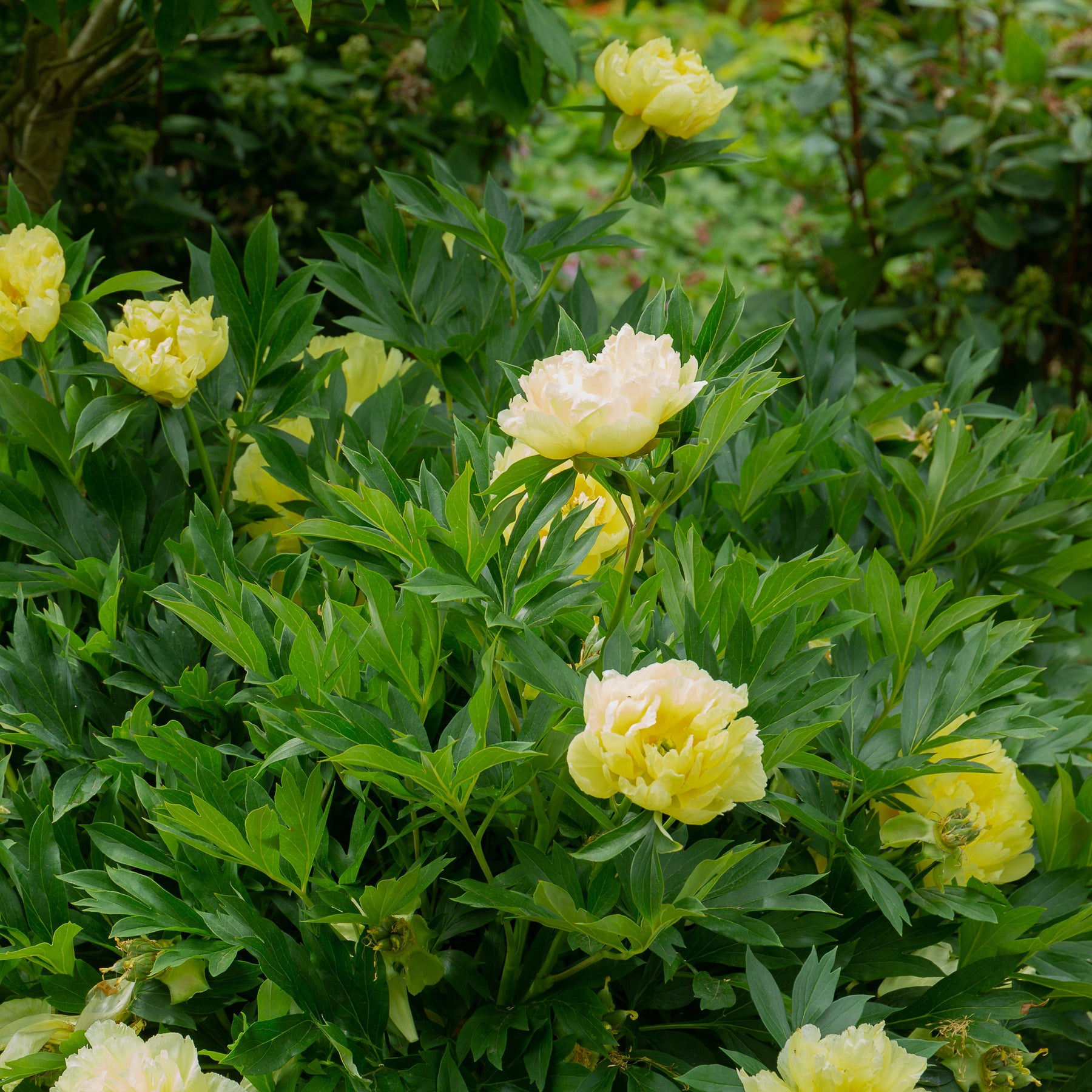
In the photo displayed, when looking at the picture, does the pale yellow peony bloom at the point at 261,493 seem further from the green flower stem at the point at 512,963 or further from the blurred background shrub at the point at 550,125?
the blurred background shrub at the point at 550,125

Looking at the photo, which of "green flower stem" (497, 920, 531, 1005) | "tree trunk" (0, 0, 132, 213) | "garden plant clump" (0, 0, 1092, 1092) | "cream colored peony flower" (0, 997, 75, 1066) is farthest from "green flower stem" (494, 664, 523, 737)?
"tree trunk" (0, 0, 132, 213)

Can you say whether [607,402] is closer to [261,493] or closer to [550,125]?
[261,493]

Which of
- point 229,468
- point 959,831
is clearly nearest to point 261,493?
point 229,468

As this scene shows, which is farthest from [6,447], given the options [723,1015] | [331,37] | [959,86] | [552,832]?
[959,86]

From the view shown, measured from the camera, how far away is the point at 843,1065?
611 mm

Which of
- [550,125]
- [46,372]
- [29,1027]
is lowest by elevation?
[550,125]

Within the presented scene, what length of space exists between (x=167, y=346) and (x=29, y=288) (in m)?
0.12

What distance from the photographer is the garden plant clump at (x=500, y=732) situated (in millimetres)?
648

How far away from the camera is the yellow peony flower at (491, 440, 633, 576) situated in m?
0.75

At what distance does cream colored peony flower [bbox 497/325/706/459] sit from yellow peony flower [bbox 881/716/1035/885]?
35 centimetres

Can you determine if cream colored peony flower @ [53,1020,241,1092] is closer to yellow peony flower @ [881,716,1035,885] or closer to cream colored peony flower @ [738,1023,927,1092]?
cream colored peony flower @ [738,1023,927,1092]

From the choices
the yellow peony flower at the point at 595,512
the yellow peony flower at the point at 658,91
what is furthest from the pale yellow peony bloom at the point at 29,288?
the yellow peony flower at the point at 658,91

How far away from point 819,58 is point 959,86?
3.20 metres

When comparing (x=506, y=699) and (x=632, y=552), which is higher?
(x=632, y=552)
